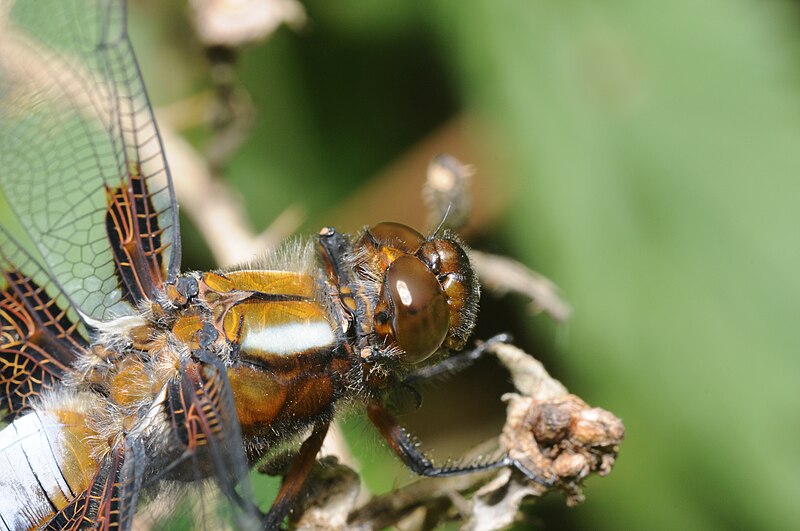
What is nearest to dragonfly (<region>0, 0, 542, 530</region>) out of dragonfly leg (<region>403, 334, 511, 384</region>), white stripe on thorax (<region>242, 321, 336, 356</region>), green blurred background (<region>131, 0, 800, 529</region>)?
white stripe on thorax (<region>242, 321, 336, 356</region>)

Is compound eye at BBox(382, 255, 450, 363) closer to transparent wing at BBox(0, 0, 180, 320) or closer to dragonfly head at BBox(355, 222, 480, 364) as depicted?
dragonfly head at BBox(355, 222, 480, 364)

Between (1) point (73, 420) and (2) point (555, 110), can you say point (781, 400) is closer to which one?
(2) point (555, 110)

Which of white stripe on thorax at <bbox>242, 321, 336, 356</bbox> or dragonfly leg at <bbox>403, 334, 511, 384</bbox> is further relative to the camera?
dragonfly leg at <bbox>403, 334, 511, 384</bbox>

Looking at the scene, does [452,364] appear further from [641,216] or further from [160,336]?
[641,216]

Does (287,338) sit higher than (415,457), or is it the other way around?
(287,338)

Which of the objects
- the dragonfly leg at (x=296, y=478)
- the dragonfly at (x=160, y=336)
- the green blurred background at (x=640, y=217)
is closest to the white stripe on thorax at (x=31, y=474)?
the dragonfly at (x=160, y=336)

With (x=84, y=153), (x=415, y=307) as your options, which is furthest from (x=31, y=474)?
(x=415, y=307)
